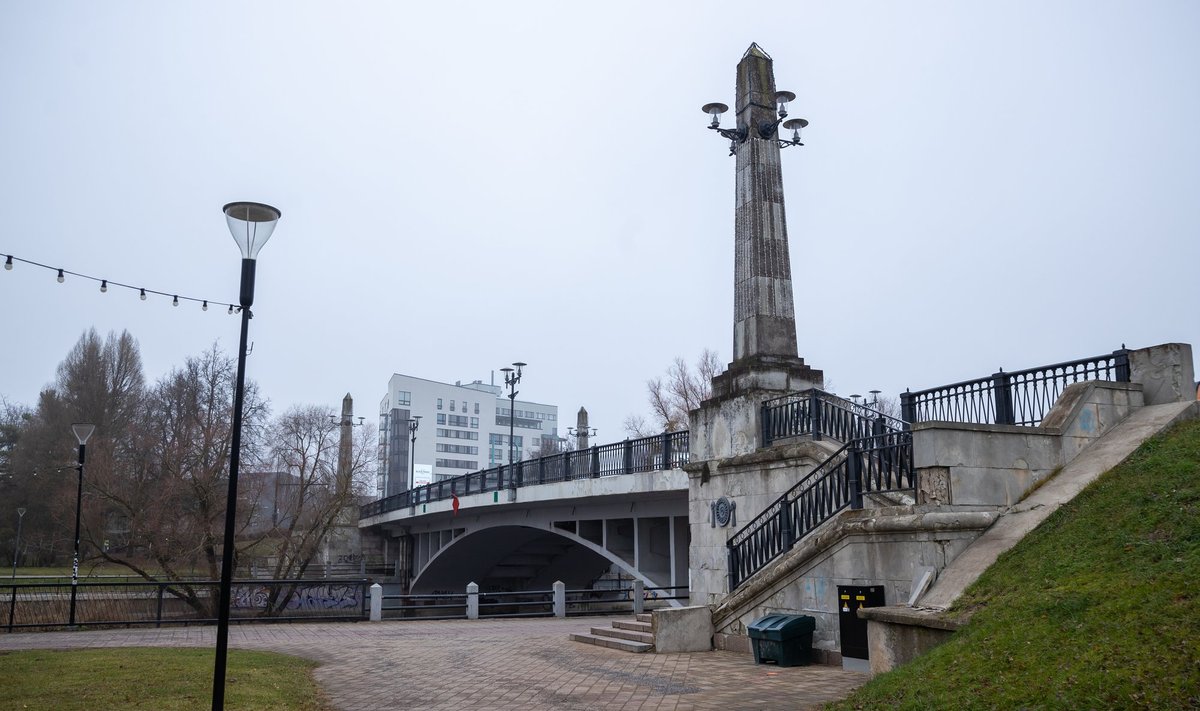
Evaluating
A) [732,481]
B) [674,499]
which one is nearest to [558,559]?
[674,499]

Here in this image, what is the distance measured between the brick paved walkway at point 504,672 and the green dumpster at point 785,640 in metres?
0.21

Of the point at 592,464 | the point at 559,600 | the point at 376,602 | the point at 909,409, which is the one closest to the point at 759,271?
the point at 909,409

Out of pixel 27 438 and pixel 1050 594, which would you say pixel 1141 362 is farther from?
pixel 27 438

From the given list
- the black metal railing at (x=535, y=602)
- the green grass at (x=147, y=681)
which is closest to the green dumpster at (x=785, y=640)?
the green grass at (x=147, y=681)

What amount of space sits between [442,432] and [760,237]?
98.0m

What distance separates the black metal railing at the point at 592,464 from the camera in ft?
77.9

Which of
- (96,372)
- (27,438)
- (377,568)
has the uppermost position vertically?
(96,372)

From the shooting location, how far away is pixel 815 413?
16000 mm

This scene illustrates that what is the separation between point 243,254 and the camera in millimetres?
8180

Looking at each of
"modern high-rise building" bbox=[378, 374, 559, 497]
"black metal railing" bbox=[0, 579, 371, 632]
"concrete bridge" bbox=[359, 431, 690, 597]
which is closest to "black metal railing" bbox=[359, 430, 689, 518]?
"concrete bridge" bbox=[359, 431, 690, 597]

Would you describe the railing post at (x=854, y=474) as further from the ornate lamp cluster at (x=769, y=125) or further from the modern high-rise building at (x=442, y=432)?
the modern high-rise building at (x=442, y=432)

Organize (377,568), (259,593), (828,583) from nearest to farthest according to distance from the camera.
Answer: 1. (828,583)
2. (259,593)
3. (377,568)

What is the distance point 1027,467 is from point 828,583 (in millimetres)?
3089

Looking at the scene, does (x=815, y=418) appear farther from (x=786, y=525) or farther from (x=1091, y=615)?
(x=1091, y=615)
